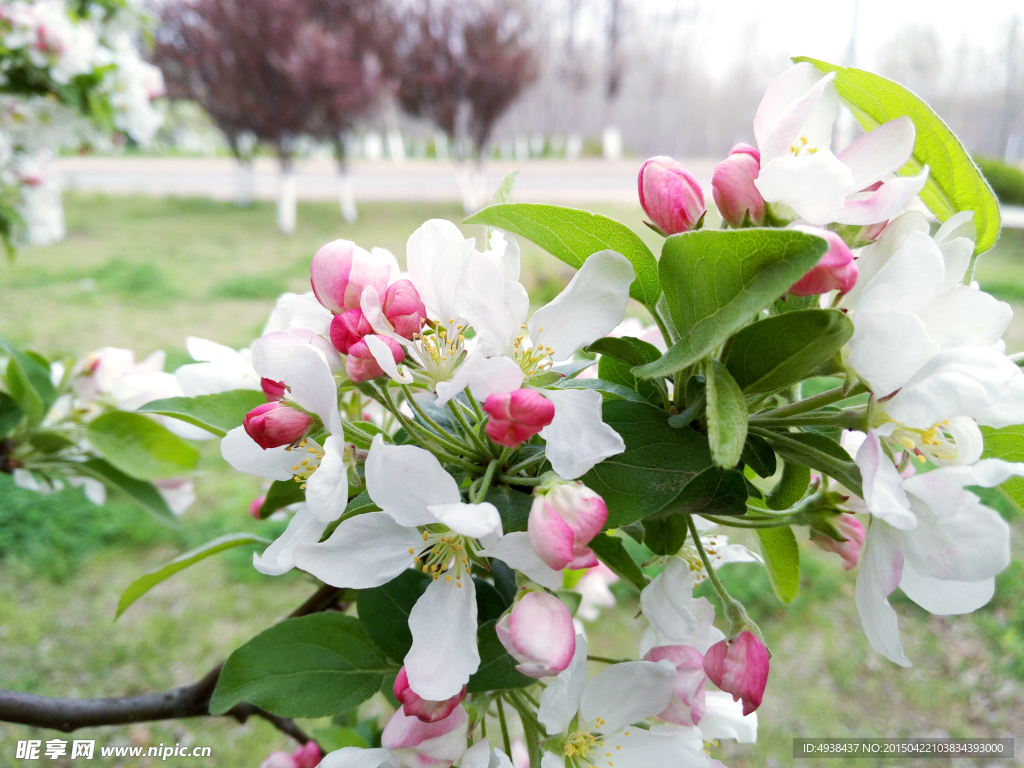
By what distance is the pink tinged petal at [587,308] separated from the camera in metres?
0.48

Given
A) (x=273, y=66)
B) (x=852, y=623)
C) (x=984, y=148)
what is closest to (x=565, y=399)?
(x=852, y=623)

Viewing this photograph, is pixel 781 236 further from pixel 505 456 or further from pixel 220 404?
pixel 220 404

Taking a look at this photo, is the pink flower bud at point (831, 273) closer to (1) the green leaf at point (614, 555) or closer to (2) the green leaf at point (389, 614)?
(1) the green leaf at point (614, 555)

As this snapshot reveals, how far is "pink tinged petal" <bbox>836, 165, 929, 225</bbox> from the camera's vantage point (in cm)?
43

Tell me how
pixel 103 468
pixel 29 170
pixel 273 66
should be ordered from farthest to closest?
pixel 273 66, pixel 29 170, pixel 103 468

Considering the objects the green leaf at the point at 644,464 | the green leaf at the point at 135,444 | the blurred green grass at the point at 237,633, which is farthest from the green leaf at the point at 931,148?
the blurred green grass at the point at 237,633

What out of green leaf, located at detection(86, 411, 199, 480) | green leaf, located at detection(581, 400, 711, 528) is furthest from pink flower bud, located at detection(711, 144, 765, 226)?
green leaf, located at detection(86, 411, 199, 480)

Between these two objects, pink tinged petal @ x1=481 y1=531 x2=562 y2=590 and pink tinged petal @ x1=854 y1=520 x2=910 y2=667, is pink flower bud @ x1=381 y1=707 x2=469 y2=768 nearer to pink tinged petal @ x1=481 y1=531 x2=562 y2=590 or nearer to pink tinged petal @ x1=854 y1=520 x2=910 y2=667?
pink tinged petal @ x1=481 y1=531 x2=562 y2=590

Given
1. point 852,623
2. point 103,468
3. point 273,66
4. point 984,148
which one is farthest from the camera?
point 984,148

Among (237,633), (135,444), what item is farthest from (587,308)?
(237,633)

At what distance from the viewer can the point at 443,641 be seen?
48 centimetres

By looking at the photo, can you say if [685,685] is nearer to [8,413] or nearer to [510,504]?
[510,504]

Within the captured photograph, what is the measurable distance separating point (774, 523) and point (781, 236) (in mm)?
246

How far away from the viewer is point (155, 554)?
110 inches
